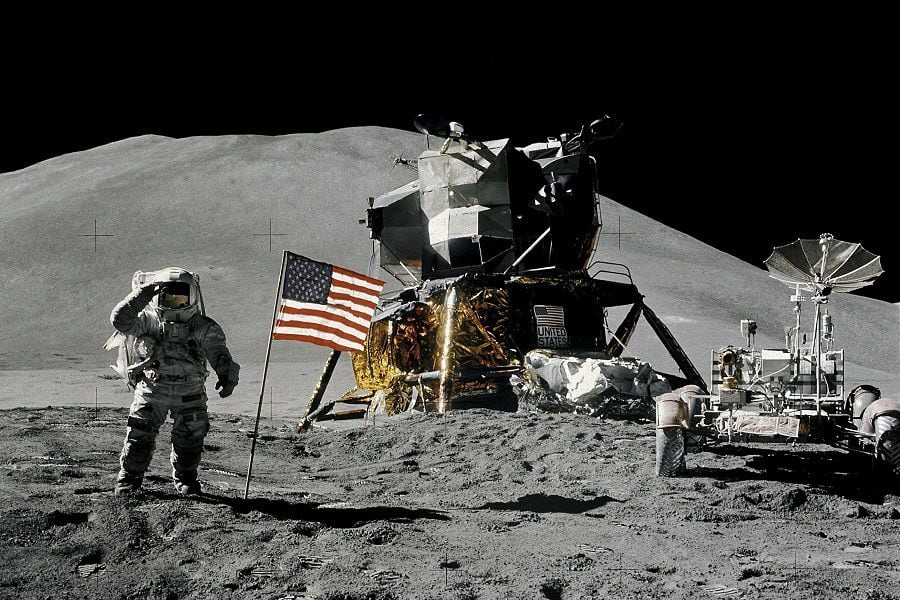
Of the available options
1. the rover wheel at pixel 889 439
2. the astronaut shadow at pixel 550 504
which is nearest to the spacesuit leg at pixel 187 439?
the astronaut shadow at pixel 550 504

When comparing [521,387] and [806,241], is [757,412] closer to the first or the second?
[806,241]

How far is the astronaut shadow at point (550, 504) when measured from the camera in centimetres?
480

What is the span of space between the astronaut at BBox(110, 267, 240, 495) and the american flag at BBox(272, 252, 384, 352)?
770mm

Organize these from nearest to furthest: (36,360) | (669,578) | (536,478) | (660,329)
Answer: (669,578) → (536,478) → (660,329) → (36,360)

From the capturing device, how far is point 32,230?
36.6 m

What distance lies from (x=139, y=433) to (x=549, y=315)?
584cm

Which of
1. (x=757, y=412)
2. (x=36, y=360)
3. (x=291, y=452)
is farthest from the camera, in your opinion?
(x=36, y=360)

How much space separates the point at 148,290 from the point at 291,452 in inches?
145

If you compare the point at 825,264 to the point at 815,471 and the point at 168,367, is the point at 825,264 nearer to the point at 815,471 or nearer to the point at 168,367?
the point at 815,471

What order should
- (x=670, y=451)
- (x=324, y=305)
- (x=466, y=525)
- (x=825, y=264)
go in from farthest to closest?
(x=825, y=264), (x=324, y=305), (x=670, y=451), (x=466, y=525)

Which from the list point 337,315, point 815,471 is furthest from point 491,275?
point 815,471

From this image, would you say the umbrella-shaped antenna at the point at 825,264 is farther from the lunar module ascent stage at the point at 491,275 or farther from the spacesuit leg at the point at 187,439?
the spacesuit leg at the point at 187,439

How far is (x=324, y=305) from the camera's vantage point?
230 inches

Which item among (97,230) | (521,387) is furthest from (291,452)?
(97,230)
